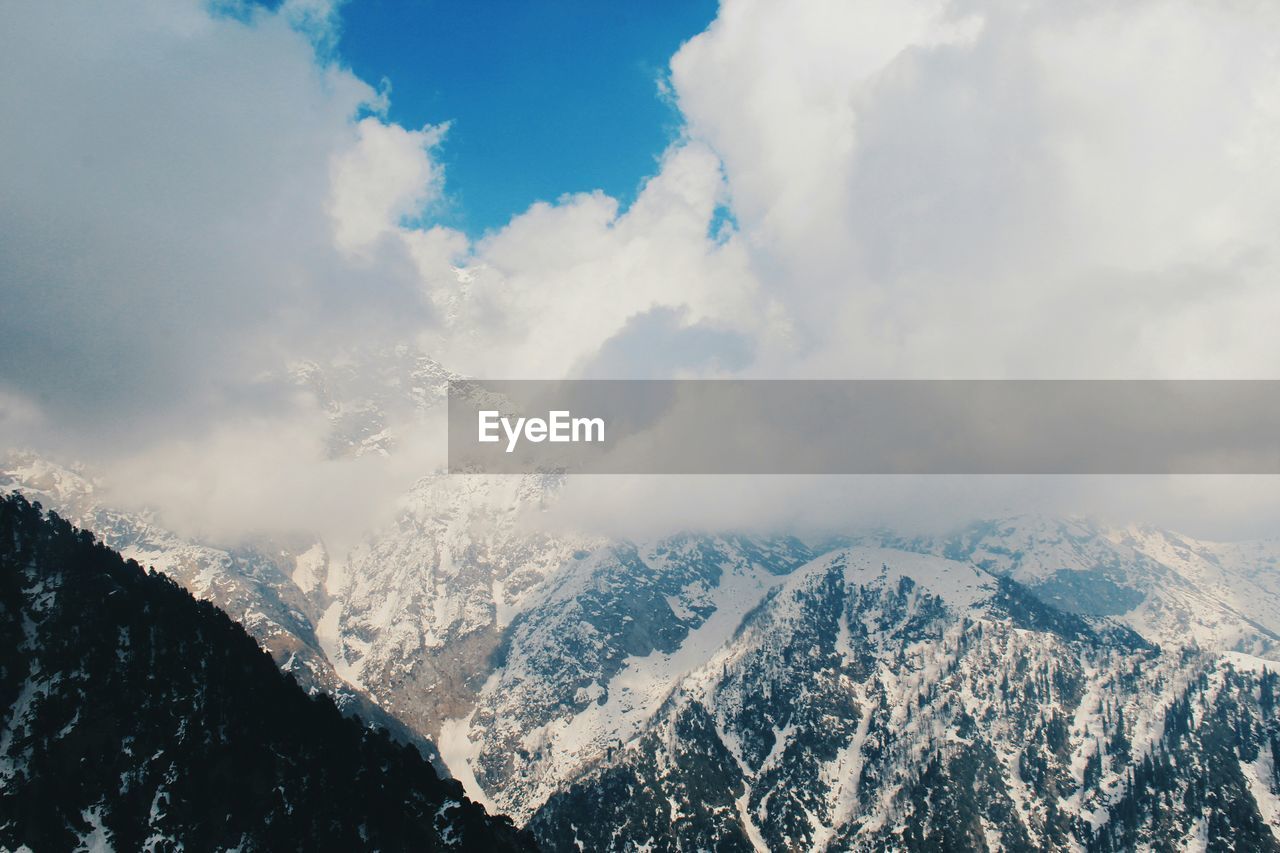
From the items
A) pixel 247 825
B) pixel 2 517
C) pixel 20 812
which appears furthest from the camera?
pixel 2 517

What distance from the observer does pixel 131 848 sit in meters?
131

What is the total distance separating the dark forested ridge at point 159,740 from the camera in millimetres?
133750

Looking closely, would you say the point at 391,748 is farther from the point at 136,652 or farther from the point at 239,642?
the point at 136,652

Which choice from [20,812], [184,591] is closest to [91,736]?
[20,812]

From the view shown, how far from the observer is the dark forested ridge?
133750mm

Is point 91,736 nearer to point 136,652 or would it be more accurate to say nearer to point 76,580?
point 136,652

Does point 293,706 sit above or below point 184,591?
below

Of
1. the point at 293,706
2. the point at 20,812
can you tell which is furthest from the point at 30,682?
the point at 293,706

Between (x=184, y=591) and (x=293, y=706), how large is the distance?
4760cm

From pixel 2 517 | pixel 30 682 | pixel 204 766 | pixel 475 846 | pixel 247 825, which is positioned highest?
pixel 2 517

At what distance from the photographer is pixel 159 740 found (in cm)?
14362

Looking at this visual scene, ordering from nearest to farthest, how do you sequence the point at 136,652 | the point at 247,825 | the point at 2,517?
the point at 247,825, the point at 136,652, the point at 2,517

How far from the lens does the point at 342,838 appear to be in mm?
143125

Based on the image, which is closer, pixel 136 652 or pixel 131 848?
pixel 131 848
